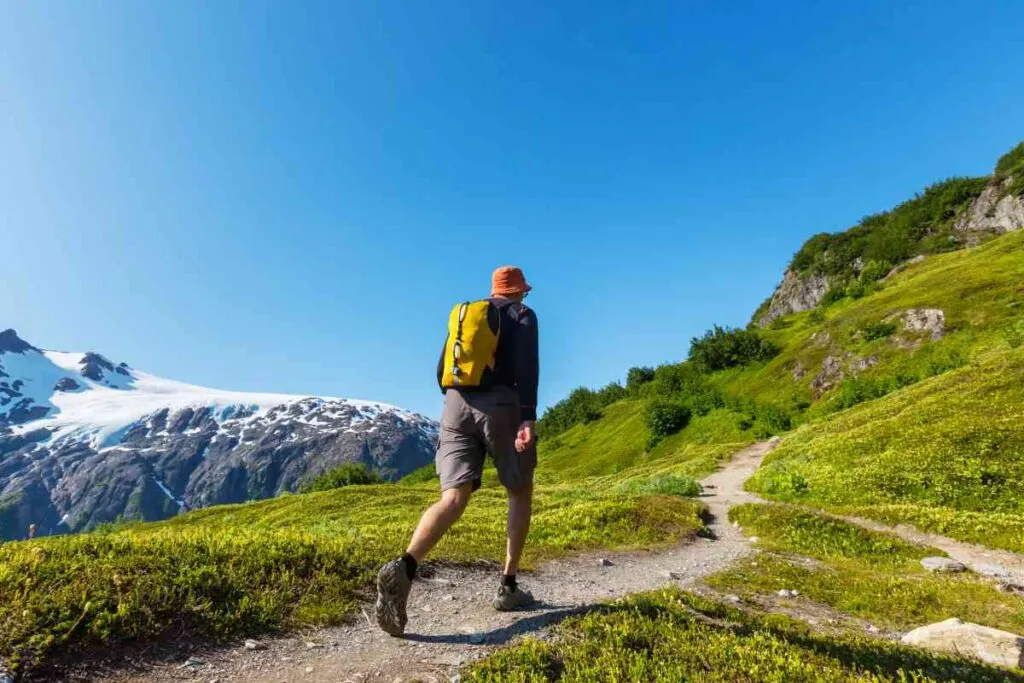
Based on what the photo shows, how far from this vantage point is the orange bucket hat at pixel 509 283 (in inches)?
275

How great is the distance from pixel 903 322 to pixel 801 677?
58714mm

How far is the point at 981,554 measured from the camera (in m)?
13.5

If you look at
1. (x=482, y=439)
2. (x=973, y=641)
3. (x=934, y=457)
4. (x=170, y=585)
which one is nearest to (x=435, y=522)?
(x=482, y=439)

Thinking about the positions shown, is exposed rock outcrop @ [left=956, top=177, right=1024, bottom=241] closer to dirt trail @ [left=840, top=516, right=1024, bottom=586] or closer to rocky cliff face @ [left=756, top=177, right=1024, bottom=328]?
rocky cliff face @ [left=756, top=177, right=1024, bottom=328]

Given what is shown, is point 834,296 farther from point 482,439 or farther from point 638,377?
point 482,439

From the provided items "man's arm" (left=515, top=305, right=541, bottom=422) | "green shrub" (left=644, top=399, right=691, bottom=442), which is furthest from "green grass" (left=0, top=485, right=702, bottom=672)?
"green shrub" (left=644, top=399, right=691, bottom=442)

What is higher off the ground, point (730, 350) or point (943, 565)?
point (730, 350)

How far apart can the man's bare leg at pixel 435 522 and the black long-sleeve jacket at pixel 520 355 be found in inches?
47.9

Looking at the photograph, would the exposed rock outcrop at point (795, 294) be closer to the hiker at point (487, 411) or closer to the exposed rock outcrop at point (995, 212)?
the exposed rock outcrop at point (995, 212)

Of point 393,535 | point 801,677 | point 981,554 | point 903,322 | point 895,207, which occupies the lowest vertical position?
point 981,554

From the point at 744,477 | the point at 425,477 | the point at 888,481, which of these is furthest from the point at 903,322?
the point at 425,477

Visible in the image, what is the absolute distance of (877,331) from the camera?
52.9 m

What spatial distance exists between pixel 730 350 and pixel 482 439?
80.8 m

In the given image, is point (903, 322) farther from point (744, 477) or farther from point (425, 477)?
point (425, 477)
